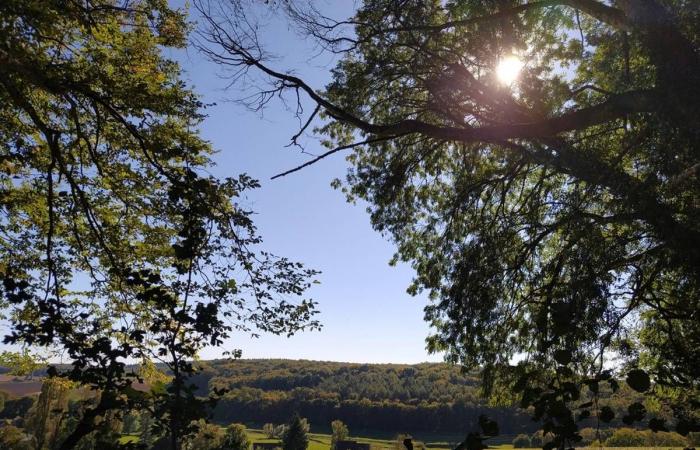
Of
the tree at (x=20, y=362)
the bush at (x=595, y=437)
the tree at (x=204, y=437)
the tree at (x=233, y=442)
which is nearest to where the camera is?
the bush at (x=595, y=437)

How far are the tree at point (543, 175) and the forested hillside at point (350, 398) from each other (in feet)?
192

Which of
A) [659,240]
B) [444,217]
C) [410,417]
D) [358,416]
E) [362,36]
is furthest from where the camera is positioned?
[358,416]

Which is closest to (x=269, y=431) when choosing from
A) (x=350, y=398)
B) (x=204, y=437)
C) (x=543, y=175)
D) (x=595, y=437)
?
(x=350, y=398)

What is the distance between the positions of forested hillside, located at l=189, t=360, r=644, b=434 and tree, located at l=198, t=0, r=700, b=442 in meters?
58.6

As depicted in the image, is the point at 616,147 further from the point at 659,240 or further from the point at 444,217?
the point at 444,217

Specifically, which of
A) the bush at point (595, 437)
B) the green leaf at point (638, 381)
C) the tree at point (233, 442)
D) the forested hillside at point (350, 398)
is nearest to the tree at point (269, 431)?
the forested hillside at point (350, 398)

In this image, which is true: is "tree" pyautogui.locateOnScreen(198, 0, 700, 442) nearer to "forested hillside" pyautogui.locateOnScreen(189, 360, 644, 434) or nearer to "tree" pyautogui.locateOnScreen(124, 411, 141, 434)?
"tree" pyautogui.locateOnScreen(124, 411, 141, 434)

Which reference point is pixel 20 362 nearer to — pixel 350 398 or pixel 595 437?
pixel 595 437

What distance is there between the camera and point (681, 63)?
5109 millimetres

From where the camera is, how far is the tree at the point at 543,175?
498 centimetres

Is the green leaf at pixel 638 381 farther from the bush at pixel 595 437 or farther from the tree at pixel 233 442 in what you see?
the tree at pixel 233 442

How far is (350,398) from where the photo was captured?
314 ft

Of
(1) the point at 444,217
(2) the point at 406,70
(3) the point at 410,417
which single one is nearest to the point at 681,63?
(2) the point at 406,70

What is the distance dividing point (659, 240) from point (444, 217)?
497 centimetres
